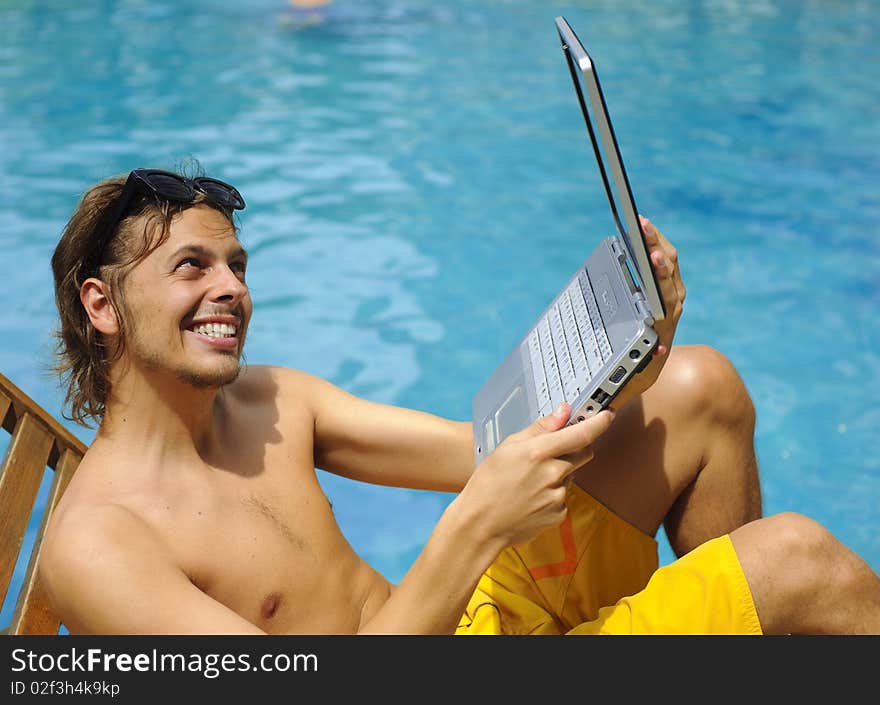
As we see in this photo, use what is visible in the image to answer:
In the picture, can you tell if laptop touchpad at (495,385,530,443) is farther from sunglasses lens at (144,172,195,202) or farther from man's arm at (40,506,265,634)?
sunglasses lens at (144,172,195,202)

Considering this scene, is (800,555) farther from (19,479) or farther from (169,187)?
(19,479)

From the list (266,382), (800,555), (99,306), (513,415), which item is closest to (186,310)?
(99,306)

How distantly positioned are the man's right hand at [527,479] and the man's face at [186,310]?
0.55 m

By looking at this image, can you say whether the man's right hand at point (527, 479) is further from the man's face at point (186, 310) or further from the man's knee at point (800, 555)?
the man's face at point (186, 310)

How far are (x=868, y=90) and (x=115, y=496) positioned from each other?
737 cm

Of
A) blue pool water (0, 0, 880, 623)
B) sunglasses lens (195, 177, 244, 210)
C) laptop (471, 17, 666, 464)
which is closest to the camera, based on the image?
laptop (471, 17, 666, 464)

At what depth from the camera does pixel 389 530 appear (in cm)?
379

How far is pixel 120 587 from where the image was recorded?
1.66 meters

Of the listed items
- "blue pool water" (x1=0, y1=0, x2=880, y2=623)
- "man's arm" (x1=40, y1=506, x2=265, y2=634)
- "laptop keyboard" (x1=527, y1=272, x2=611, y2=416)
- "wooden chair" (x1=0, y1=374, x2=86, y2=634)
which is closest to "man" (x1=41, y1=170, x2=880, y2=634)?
"man's arm" (x1=40, y1=506, x2=265, y2=634)

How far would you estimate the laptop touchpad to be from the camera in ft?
6.28

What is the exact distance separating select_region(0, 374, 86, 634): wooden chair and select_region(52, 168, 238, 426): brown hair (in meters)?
0.36

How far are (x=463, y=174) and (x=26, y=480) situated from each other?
444 centimetres

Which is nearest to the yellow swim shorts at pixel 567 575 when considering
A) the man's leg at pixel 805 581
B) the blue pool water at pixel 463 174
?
the man's leg at pixel 805 581
